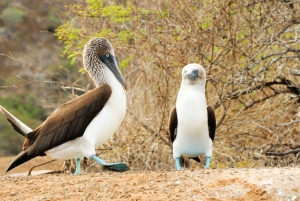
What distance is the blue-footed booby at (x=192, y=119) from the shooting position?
25.8 feet

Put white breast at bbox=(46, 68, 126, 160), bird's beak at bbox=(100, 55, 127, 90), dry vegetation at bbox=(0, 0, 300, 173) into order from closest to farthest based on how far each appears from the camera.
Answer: white breast at bbox=(46, 68, 126, 160) < bird's beak at bbox=(100, 55, 127, 90) < dry vegetation at bbox=(0, 0, 300, 173)

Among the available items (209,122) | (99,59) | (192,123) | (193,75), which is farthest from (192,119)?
(99,59)

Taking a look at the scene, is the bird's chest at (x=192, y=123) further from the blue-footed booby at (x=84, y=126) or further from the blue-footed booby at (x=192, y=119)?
the blue-footed booby at (x=84, y=126)

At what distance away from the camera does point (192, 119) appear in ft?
25.8

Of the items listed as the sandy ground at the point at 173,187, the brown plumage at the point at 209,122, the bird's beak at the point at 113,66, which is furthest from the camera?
the bird's beak at the point at 113,66

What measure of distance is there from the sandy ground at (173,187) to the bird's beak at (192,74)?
5.07ft

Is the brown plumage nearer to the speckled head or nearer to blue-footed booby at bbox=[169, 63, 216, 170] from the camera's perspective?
blue-footed booby at bbox=[169, 63, 216, 170]

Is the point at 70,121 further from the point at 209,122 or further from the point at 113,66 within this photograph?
the point at 209,122

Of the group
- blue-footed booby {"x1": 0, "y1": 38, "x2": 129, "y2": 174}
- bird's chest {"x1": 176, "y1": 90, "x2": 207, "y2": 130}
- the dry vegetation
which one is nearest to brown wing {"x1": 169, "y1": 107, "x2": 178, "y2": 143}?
bird's chest {"x1": 176, "y1": 90, "x2": 207, "y2": 130}

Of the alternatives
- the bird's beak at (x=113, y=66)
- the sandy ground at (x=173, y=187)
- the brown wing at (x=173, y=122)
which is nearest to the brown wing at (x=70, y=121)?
the bird's beak at (x=113, y=66)

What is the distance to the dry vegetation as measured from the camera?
10.3 meters

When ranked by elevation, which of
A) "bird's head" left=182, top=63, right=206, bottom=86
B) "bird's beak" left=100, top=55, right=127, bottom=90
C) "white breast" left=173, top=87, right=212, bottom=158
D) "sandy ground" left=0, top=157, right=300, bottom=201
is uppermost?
"bird's beak" left=100, top=55, right=127, bottom=90

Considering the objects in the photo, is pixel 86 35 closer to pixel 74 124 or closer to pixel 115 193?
pixel 74 124

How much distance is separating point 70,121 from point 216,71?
3.74 m
